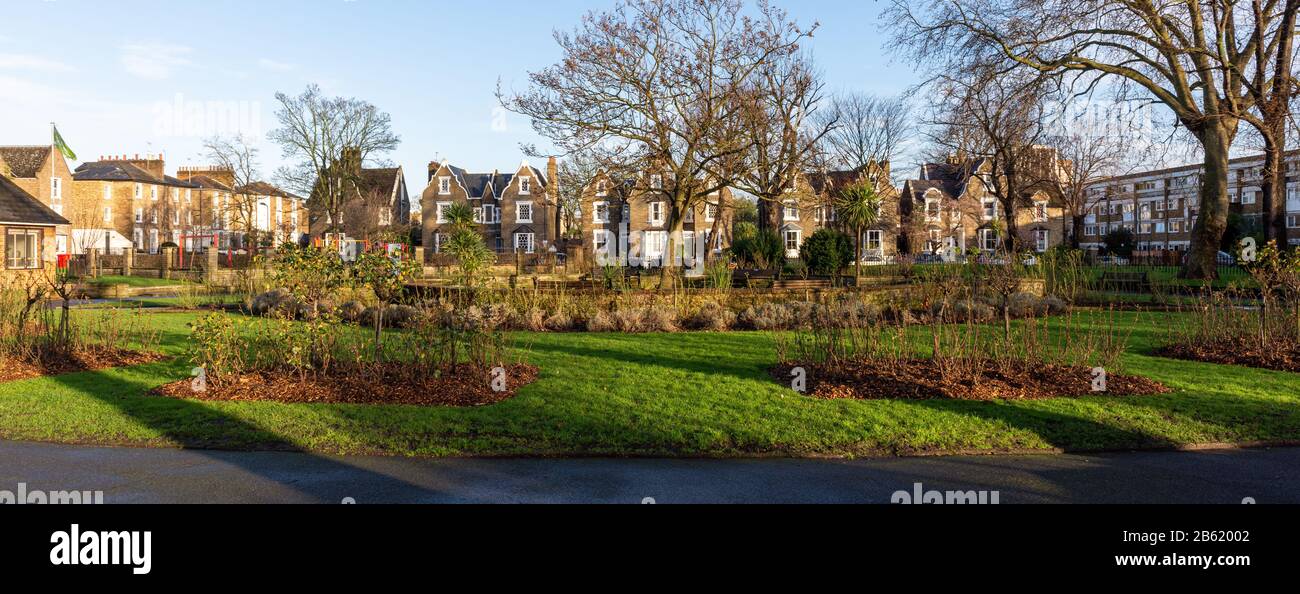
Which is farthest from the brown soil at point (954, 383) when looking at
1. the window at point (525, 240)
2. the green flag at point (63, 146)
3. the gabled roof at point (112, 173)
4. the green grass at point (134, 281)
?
the gabled roof at point (112, 173)

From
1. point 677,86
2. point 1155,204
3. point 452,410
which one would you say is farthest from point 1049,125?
point 1155,204

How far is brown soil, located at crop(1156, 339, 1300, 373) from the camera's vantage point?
11.3 metres

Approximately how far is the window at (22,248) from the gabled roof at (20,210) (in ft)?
1.69

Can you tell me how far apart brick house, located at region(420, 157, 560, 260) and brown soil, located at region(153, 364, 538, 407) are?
59.9m

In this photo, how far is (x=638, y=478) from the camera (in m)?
6.46

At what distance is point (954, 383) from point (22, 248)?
34.5 metres

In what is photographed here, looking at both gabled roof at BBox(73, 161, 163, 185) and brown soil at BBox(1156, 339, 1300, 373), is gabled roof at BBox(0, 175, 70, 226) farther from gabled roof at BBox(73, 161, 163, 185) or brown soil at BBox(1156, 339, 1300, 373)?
gabled roof at BBox(73, 161, 163, 185)

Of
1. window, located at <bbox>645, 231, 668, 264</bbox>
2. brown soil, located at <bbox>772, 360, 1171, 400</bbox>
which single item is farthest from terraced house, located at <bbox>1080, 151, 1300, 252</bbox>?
brown soil, located at <bbox>772, 360, 1171, 400</bbox>

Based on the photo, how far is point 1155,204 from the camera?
94.2 m

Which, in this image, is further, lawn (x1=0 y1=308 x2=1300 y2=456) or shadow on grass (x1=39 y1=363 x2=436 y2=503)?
lawn (x1=0 y1=308 x2=1300 y2=456)

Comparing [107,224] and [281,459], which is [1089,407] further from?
[107,224]

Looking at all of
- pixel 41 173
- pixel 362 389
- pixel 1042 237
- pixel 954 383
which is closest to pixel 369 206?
pixel 41 173

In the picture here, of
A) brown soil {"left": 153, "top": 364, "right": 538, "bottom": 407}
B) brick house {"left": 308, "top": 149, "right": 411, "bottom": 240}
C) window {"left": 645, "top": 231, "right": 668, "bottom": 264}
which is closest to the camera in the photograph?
brown soil {"left": 153, "top": 364, "right": 538, "bottom": 407}
